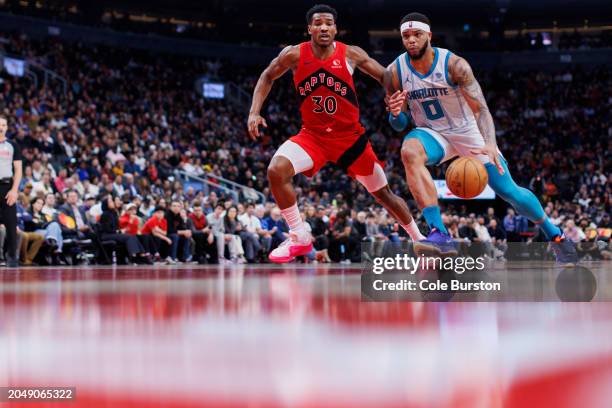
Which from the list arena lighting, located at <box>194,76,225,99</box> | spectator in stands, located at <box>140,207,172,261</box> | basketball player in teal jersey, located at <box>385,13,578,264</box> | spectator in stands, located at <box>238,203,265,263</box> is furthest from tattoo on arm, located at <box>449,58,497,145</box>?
arena lighting, located at <box>194,76,225,99</box>

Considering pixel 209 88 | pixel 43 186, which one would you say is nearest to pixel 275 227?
pixel 43 186

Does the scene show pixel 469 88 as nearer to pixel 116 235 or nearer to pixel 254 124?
pixel 254 124

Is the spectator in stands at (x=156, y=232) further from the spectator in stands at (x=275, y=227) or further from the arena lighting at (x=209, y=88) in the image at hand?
the arena lighting at (x=209, y=88)

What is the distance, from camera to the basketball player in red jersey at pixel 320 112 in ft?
18.3

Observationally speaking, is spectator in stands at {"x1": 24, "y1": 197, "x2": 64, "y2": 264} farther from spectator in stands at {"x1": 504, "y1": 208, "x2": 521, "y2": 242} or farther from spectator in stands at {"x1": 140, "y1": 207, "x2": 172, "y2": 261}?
spectator in stands at {"x1": 504, "y1": 208, "x2": 521, "y2": 242}

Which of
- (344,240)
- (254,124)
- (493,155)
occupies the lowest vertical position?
(344,240)

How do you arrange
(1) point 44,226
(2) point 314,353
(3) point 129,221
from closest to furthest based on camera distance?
(2) point 314,353 < (1) point 44,226 < (3) point 129,221

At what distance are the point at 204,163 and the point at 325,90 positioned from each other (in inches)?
579

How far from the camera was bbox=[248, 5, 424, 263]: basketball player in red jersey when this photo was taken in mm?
5582

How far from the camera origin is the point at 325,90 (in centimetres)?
561

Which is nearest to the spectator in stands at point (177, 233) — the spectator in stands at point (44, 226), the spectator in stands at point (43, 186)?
the spectator in stands at point (43, 186)

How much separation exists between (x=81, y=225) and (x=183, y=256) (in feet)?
6.32

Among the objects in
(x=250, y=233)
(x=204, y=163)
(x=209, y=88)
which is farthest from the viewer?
(x=209, y=88)

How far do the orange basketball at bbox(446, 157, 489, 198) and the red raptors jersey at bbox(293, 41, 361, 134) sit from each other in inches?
44.9
